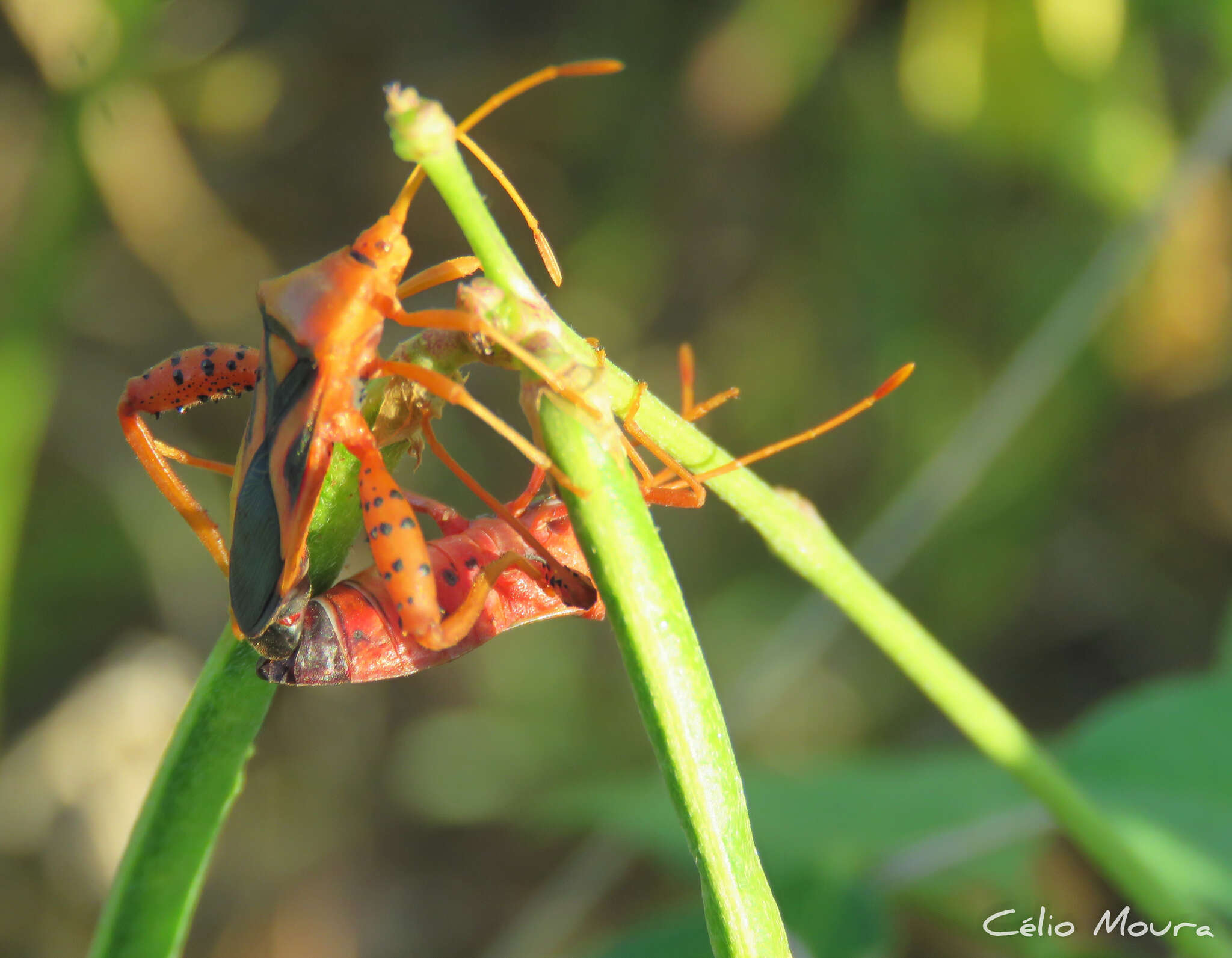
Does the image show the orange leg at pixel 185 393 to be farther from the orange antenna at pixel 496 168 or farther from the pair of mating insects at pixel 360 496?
the orange antenna at pixel 496 168

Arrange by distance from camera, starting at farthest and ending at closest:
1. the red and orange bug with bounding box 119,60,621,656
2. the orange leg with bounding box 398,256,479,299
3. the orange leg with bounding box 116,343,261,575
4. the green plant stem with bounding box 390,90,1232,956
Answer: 1. the orange leg with bounding box 116,343,261,575
2. the orange leg with bounding box 398,256,479,299
3. the red and orange bug with bounding box 119,60,621,656
4. the green plant stem with bounding box 390,90,1232,956

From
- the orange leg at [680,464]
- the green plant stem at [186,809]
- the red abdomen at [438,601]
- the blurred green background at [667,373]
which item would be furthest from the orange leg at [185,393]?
the blurred green background at [667,373]

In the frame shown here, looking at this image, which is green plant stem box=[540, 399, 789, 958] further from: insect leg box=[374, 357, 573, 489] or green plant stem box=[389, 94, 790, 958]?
insect leg box=[374, 357, 573, 489]

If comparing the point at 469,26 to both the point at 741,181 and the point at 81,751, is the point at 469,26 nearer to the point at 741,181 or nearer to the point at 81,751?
the point at 741,181

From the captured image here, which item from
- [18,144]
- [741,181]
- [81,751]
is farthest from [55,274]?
[741,181]

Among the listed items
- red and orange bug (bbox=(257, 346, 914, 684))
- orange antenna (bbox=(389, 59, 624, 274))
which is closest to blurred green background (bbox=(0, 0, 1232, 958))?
red and orange bug (bbox=(257, 346, 914, 684))
